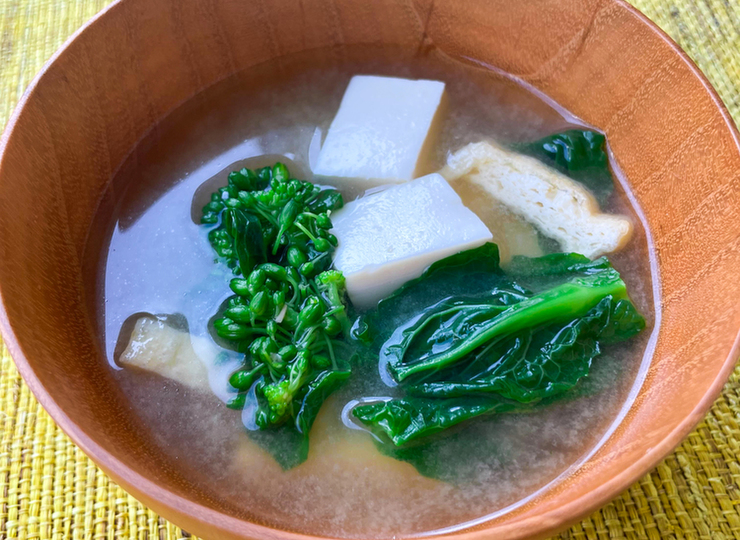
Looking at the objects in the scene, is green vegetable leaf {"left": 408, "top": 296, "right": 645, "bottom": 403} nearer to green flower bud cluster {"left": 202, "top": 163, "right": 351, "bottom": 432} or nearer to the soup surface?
the soup surface

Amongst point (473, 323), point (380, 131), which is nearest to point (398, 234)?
point (473, 323)

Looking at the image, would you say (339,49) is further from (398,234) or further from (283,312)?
(283,312)

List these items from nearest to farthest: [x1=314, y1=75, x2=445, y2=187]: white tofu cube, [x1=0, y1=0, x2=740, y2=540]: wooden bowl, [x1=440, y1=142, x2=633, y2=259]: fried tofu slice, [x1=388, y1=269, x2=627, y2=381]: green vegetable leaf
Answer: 1. [x1=0, y1=0, x2=740, y2=540]: wooden bowl
2. [x1=388, y1=269, x2=627, y2=381]: green vegetable leaf
3. [x1=440, y1=142, x2=633, y2=259]: fried tofu slice
4. [x1=314, y1=75, x2=445, y2=187]: white tofu cube

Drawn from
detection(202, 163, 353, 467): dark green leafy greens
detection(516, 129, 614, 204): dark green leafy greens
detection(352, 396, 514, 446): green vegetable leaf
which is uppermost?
detection(516, 129, 614, 204): dark green leafy greens

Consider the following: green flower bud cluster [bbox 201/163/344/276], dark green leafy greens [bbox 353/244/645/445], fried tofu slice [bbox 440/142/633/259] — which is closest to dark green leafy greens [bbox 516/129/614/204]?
fried tofu slice [bbox 440/142/633/259]

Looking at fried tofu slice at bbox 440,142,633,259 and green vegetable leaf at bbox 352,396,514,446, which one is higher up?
fried tofu slice at bbox 440,142,633,259
